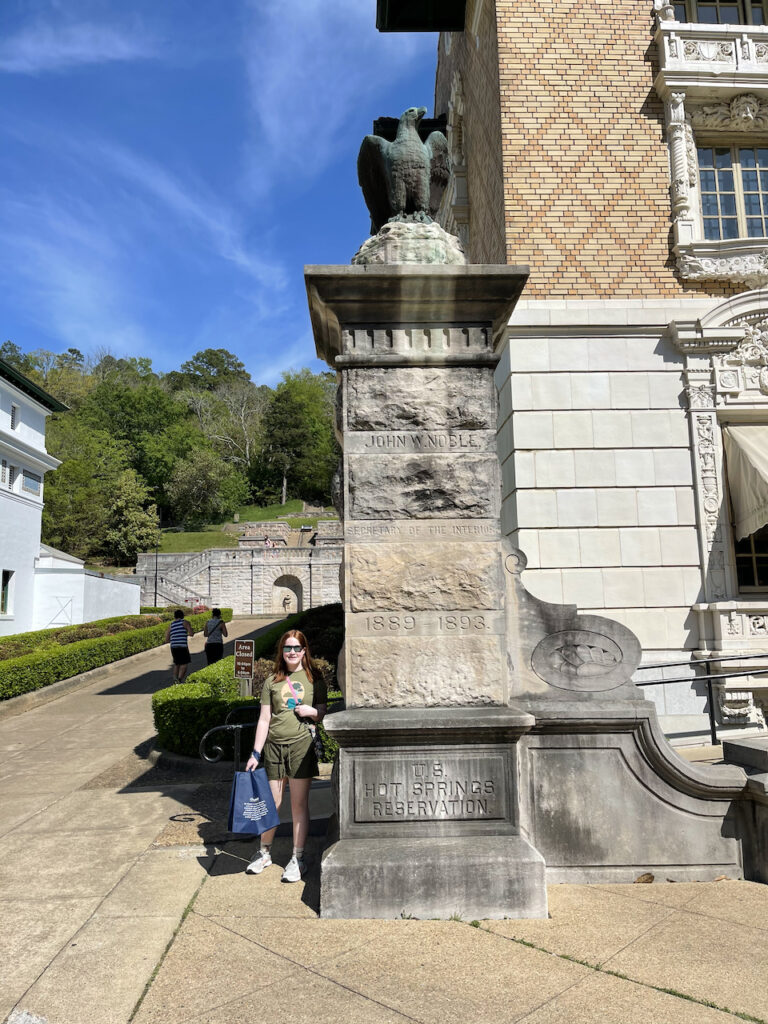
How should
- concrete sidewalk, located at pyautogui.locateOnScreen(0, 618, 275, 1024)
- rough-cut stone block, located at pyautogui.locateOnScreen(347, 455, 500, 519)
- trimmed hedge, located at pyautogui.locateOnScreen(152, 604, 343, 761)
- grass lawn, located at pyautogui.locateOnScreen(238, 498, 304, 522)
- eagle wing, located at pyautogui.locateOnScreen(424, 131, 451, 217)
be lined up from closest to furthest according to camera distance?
concrete sidewalk, located at pyautogui.locateOnScreen(0, 618, 275, 1024) < rough-cut stone block, located at pyautogui.locateOnScreen(347, 455, 500, 519) < eagle wing, located at pyautogui.locateOnScreen(424, 131, 451, 217) < trimmed hedge, located at pyautogui.locateOnScreen(152, 604, 343, 761) < grass lawn, located at pyautogui.locateOnScreen(238, 498, 304, 522)

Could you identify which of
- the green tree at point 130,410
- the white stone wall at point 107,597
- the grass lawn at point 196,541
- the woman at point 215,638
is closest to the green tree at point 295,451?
the green tree at point 130,410

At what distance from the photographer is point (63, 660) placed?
17.2m

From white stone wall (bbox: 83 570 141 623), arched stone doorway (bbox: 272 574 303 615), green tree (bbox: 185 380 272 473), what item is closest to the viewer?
white stone wall (bbox: 83 570 141 623)

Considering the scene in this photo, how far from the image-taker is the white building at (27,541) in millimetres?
24328

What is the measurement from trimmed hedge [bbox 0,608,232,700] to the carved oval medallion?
13.2m

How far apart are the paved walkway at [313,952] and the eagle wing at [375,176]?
4874 mm

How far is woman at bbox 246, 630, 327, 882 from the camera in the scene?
4.69 m

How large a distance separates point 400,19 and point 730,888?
730 inches

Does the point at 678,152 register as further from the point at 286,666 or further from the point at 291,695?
the point at 291,695

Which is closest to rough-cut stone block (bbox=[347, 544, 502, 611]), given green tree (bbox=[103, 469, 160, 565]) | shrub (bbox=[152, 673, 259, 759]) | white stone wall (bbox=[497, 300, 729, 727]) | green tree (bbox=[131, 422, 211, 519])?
shrub (bbox=[152, 673, 259, 759])

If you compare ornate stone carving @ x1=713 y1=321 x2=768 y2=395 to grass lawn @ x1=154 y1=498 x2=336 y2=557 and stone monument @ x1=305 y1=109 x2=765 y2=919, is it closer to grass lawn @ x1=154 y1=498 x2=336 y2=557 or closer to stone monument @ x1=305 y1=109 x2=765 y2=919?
stone monument @ x1=305 y1=109 x2=765 y2=919

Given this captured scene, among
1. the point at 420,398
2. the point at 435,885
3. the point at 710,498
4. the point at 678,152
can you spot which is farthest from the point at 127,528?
the point at 435,885

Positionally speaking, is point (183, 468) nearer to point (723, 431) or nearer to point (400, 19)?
point (400, 19)

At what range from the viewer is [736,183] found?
39.5 feet
